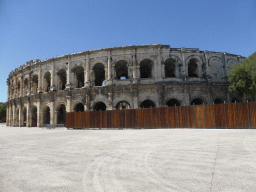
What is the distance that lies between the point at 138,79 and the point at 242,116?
10893mm

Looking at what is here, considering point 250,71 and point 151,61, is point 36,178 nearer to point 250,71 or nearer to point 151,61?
point 151,61

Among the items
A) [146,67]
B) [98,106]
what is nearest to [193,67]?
[146,67]

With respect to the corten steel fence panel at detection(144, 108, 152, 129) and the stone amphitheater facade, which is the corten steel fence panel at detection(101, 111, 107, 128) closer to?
the stone amphitheater facade

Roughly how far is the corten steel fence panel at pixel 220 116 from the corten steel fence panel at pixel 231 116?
33cm

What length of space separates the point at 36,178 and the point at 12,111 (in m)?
32.6

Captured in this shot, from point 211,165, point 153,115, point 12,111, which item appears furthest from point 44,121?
point 211,165

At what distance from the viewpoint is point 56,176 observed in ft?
9.81

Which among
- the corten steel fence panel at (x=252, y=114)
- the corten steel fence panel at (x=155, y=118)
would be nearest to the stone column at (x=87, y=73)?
the corten steel fence panel at (x=155, y=118)

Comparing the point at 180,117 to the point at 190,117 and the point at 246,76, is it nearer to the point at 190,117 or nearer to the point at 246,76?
the point at 190,117

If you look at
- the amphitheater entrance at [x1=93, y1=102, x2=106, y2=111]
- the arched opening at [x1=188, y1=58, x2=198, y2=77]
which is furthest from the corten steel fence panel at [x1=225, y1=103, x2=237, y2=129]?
the amphitheater entrance at [x1=93, y1=102, x2=106, y2=111]

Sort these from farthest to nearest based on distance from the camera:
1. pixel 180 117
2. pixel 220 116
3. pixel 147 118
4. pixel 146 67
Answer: pixel 146 67 → pixel 147 118 → pixel 180 117 → pixel 220 116

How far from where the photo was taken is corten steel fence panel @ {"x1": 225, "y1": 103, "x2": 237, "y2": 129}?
11.8 metres

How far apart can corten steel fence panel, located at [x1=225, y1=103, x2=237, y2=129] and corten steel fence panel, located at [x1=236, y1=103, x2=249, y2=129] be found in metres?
0.25

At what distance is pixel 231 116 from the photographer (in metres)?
11.9
